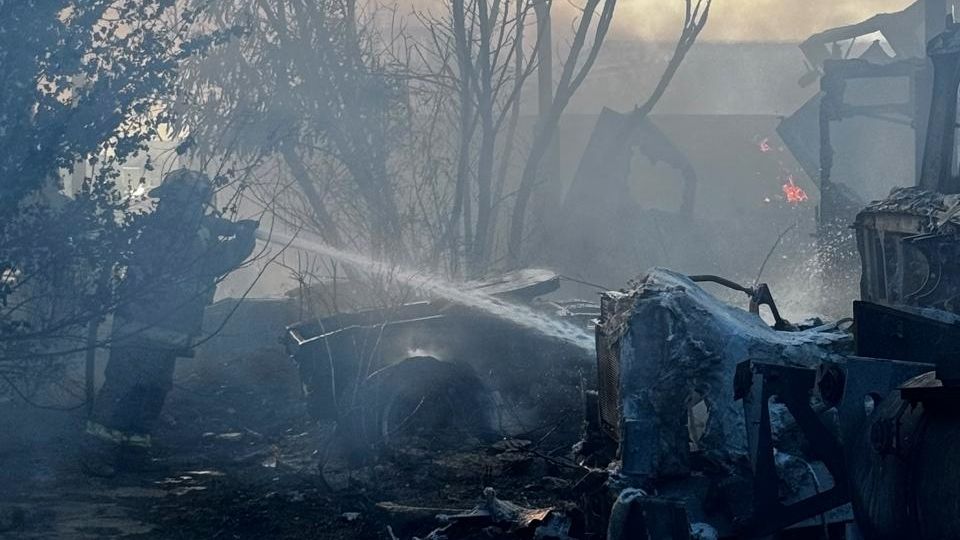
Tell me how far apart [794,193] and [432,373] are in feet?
66.6

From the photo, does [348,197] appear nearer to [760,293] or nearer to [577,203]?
[577,203]

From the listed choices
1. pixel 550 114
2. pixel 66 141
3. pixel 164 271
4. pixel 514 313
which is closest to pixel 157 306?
pixel 164 271

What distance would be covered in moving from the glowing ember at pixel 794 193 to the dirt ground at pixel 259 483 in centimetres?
1921

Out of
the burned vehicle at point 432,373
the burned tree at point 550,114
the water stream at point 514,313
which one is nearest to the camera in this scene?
the burned vehicle at point 432,373

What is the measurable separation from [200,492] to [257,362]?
17.2ft

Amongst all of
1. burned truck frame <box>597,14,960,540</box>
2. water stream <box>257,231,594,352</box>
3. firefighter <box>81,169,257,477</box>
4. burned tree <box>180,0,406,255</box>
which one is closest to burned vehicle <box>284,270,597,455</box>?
water stream <box>257,231,594,352</box>

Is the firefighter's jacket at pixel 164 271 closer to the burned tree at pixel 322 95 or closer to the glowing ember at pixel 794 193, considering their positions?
the burned tree at pixel 322 95

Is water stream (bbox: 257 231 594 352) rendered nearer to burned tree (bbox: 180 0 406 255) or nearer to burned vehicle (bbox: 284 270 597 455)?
burned vehicle (bbox: 284 270 597 455)

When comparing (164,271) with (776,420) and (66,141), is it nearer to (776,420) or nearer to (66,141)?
(66,141)

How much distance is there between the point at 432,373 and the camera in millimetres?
8711

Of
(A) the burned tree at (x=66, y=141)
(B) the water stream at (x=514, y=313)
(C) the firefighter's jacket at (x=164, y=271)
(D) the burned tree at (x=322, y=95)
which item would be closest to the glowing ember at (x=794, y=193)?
(D) the burned tree at (x=322, y=95)

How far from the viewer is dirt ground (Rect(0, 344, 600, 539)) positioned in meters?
6.70

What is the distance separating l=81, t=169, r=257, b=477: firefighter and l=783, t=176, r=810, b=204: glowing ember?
2085cm

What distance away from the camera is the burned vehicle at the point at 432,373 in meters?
8.47
